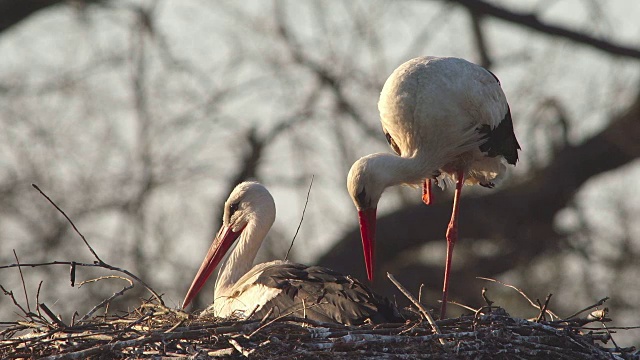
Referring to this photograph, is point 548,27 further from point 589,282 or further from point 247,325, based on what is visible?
point 247,325

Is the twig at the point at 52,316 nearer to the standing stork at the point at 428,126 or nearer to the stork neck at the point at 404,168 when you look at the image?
the standing stork at the point at 428,126

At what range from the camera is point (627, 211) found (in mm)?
19031

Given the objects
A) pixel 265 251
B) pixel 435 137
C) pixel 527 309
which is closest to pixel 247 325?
pixel 435 137

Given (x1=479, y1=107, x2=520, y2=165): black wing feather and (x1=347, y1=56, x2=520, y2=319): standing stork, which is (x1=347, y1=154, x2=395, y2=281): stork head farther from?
(x1=479, y1=107, x2=520, y2=165): black wing feather

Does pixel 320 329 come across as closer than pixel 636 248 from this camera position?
Yes

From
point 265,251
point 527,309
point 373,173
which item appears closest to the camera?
point 373,173

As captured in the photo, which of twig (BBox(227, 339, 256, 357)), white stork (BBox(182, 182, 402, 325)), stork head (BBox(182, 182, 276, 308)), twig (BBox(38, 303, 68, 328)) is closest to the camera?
twig (BBox(227, 339, 256, 357))

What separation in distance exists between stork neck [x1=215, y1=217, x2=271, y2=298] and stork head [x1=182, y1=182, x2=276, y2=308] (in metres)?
0.01

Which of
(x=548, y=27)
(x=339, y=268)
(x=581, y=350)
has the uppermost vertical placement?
(x=548, y=27)

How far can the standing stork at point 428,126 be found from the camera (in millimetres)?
9742

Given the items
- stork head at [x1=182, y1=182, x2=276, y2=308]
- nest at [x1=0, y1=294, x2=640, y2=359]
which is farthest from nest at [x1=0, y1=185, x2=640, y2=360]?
stork head at [x1=182, y1=182, x2=276, y2=308]

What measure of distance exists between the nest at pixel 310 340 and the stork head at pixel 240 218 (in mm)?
2466

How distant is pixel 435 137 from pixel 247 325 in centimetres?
277

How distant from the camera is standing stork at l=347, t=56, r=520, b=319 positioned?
9742mm
